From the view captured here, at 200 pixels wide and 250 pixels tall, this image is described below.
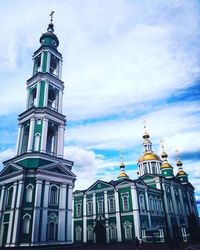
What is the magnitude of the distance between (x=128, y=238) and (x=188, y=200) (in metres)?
24.4

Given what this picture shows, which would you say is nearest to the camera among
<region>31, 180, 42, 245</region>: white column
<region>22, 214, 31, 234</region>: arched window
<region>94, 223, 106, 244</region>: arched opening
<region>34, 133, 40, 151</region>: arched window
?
<region>31, 180, 42, 245</region>: white column

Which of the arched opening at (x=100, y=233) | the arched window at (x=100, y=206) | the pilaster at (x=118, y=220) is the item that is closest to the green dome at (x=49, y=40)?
the pilaster at (x=118, y=220)

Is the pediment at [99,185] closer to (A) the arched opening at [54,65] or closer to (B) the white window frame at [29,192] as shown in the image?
(B) the white window frame at [29,192]

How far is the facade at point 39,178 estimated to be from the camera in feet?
68.3

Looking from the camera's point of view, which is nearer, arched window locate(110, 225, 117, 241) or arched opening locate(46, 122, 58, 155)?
arched opening locate(46, 122, 58, 155)

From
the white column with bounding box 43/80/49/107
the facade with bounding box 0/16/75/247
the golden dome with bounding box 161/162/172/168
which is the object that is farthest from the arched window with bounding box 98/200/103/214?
the golden dome with bounding box 161/162/172/168

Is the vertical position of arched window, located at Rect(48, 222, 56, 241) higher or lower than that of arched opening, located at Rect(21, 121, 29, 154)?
lower

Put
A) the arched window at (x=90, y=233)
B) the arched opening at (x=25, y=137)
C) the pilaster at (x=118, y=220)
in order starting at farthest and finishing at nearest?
the arched window at (x=90, y=233) → the pilaster at (x=118, y=220) → the arched opening at (x=25, y=137)

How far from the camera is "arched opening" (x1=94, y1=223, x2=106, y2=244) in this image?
32.5 m

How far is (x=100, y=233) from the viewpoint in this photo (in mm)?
32906

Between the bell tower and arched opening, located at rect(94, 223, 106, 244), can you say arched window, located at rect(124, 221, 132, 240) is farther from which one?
the bell tower

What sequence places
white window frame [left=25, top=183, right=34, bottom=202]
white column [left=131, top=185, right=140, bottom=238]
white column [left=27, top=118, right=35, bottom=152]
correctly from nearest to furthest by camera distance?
white window frame [left=25, top=183, right=34, bottom=202] → white column [left=27, top=118, right=35, bottom=152] → white column [left=131, top=185, right=140, bottom=238]

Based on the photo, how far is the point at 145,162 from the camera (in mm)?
47562

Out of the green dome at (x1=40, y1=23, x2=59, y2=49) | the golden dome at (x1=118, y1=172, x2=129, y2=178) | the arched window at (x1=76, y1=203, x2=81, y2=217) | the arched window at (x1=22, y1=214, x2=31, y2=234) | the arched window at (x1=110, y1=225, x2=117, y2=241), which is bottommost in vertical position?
the arched window at (x1=110, y1=225, x2=117, y2=241)
